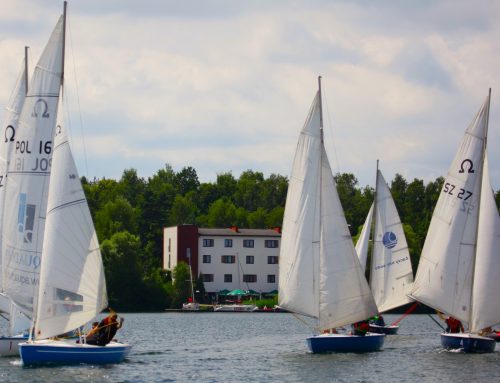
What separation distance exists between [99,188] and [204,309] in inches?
2344

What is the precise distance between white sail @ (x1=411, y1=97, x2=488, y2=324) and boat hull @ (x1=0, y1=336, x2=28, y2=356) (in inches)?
727

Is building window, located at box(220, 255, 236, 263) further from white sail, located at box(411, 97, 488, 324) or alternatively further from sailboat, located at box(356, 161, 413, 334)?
white sail, located at box(411, 97, 488, 324)

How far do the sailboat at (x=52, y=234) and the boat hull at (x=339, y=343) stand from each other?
9432 mm

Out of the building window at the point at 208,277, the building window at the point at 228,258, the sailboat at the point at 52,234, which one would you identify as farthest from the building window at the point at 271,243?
the sailboat at the point at 52,234

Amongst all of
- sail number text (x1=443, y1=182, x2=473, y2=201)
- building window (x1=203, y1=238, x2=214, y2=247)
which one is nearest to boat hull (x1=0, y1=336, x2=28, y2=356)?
sail number text (x1=443, y1=182, x2=473, y2=201)

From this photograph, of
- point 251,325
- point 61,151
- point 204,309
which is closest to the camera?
point 61,151

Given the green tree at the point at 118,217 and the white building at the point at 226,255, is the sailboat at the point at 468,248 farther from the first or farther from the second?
the green tree at the point at 118,217

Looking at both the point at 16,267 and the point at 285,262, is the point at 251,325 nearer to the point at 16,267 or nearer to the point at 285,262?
the point at 285,262

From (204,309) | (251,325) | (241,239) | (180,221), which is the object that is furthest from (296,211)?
(180,221)

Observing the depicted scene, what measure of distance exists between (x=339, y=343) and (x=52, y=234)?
13.6m

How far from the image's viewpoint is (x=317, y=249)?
160 ft

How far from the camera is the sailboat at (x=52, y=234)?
41625 mm

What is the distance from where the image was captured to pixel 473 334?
5028cm

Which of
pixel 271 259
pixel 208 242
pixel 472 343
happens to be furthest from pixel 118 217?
pixel 472 343
